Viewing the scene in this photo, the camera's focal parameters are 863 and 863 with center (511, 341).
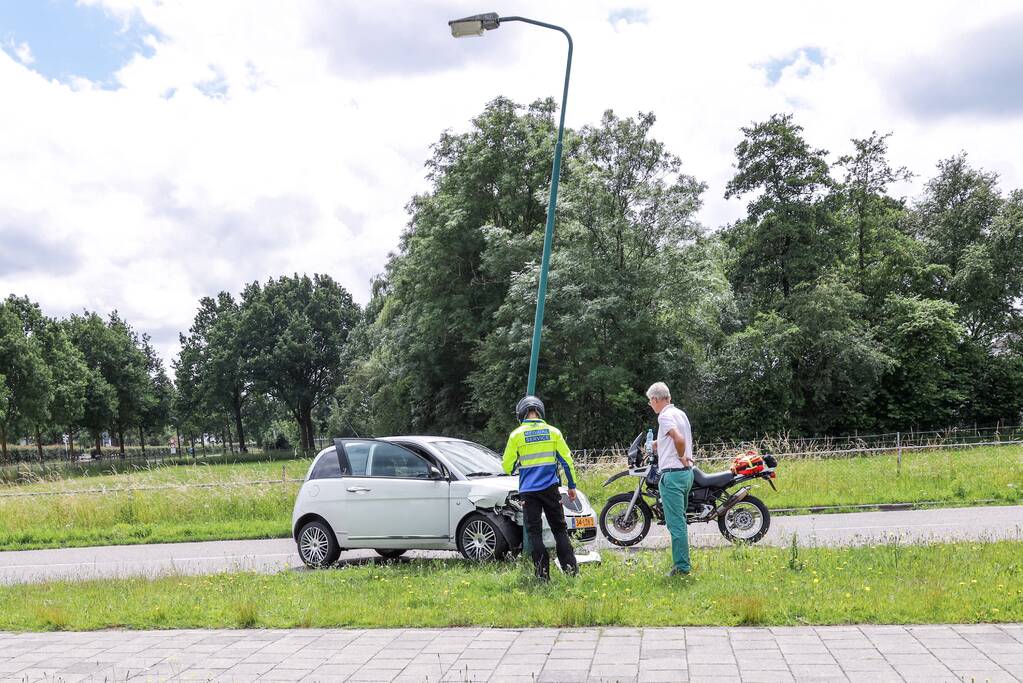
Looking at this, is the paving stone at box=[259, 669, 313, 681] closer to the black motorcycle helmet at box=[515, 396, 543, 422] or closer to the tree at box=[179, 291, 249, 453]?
the black motorcycle helmet at box=[515, 396, 543, 422]

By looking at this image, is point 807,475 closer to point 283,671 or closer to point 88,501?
point 283,671

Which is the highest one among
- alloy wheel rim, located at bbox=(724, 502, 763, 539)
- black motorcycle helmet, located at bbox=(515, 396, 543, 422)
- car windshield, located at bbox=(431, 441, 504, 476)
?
black motorcycle helmet, located at bbox=(515, 396, 543, 422)

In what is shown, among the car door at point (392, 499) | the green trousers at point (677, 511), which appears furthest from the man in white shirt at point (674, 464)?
the car door at point (392, 499)

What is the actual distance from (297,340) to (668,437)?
197 ft

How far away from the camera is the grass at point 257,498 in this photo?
15.4m

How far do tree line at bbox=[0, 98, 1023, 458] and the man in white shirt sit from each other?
23.3 m

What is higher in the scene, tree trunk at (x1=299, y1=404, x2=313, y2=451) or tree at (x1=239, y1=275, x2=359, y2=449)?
tree at (x1=239, y1=275, x2=359, y2=449)

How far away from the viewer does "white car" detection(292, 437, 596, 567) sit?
382 inches

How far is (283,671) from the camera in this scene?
218 inches

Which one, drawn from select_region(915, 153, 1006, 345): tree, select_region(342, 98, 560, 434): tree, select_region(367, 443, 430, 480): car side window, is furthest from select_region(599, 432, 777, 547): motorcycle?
select_region(915, 153, 1006, 345): tree

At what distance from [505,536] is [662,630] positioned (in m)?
3.58

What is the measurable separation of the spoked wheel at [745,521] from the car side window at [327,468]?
4.78m

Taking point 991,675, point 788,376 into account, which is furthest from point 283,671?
point 788,376

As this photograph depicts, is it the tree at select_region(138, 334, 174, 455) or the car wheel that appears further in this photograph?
the tree at select_region(138, 334, 174, 455)
